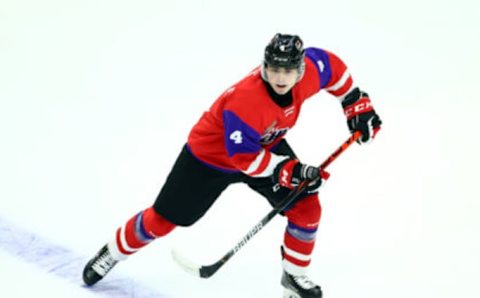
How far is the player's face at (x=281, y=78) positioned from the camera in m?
3.21

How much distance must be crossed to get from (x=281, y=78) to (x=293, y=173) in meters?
0.34

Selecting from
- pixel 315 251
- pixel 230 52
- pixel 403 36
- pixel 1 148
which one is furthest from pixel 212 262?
pixel 403 36

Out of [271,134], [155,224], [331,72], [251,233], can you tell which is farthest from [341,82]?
[155,224]

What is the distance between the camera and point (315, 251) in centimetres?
406

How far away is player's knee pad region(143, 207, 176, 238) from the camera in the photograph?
3.65 m

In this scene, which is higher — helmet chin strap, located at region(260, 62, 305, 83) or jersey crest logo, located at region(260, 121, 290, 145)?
helmet chin strap, located at region(260, 62, 305, 83)

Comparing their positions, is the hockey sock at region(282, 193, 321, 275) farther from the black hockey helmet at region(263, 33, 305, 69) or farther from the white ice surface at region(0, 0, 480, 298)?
the black hockey helmet at region(263, 33, 305, 69)

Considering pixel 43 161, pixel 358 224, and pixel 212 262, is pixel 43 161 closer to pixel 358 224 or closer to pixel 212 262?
pixel 212 262

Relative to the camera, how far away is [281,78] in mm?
3225

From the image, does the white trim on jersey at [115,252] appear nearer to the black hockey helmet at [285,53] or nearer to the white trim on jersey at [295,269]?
the white trim on jersey at [295,269]

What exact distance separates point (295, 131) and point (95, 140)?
1.08 metres

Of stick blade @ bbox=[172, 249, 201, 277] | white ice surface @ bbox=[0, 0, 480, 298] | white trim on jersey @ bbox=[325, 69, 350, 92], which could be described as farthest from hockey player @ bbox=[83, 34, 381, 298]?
white ice surface @ bbox=[0, 0, 480, 298]

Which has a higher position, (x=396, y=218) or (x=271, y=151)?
(x=271, y=151)

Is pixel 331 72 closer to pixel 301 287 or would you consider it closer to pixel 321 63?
pixel 321 63
